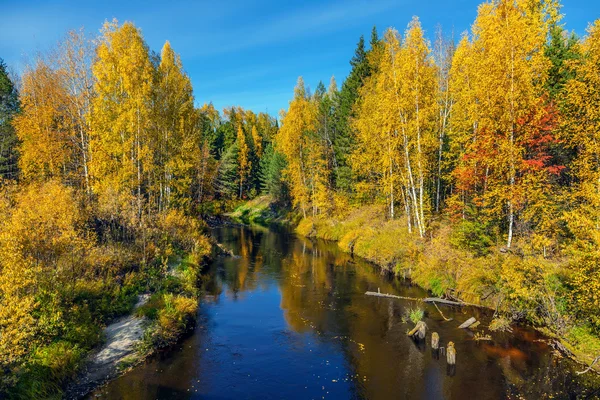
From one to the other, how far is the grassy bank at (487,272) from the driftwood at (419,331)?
431 cm

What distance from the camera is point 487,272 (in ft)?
67.8

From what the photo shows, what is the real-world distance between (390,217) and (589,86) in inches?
859

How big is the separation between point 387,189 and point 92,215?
22731 mm

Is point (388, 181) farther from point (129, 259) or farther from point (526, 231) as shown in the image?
point (129, 259)

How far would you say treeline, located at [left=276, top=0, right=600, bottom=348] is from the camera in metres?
17.0

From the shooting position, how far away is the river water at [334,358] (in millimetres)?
13422

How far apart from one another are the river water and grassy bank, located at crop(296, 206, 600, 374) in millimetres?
1042

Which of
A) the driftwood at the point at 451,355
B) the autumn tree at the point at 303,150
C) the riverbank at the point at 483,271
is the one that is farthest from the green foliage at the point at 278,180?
the driftwood at the point at 451,355

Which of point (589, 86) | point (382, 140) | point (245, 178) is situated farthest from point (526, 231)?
point (245, 178)

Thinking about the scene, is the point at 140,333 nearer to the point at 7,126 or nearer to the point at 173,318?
the point at 173,318

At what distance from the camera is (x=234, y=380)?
14312 mm

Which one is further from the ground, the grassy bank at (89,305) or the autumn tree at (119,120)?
the autumn tree at (119,120)

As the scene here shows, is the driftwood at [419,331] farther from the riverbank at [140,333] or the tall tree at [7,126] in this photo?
the tall tree at [7,126]

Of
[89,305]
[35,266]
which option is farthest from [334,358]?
[35,266]
